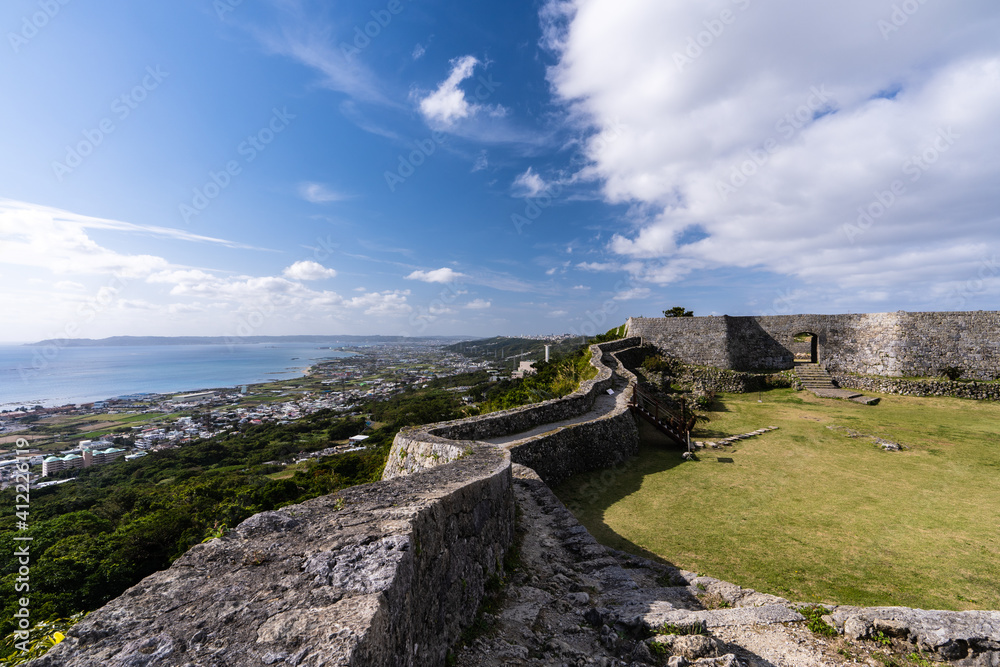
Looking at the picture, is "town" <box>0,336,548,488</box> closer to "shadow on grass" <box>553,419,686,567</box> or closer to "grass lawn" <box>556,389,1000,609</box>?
"shadow on grass" <box>553,419,686,567</box>

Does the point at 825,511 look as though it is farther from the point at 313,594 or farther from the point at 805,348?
the point at 805,348

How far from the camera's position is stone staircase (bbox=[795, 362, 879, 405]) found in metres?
17.4

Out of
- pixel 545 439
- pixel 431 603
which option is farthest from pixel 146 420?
pixel 431 603

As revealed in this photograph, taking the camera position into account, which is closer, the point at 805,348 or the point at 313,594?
the point at 313,594

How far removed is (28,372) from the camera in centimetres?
3866

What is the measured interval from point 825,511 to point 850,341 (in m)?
18.3

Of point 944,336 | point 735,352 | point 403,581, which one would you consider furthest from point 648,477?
point 944,336

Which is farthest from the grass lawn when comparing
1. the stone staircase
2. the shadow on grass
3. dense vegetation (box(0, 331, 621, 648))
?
dense vegetation (box(0, 331, 621, 648))

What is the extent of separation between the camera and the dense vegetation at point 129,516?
4941 millimetres

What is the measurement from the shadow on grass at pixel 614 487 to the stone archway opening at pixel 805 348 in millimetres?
15092

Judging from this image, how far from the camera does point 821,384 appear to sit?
1944cm

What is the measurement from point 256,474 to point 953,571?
54.8 feet

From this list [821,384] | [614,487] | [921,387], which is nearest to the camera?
[614,487]

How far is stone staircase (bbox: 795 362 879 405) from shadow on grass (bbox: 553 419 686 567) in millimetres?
11402
